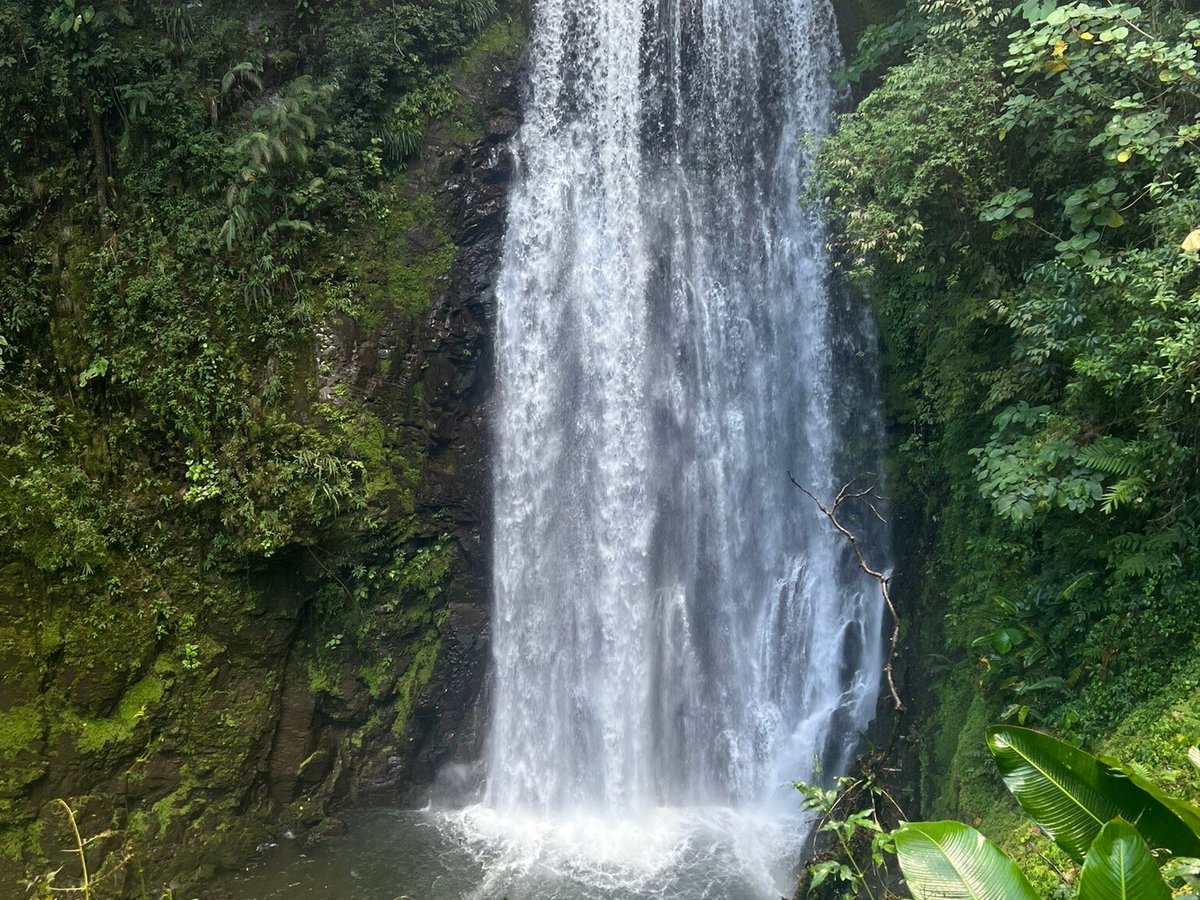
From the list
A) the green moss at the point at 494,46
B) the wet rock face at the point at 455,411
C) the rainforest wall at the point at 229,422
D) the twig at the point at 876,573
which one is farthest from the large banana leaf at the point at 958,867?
the green moss at the point at 494,46

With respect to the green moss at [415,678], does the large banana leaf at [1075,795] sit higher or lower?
higher

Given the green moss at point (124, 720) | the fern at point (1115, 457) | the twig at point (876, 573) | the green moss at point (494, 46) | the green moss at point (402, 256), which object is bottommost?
the green moss at point (124, 720)

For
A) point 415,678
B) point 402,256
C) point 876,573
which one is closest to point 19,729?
point 415,678

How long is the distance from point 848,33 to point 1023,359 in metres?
6.22

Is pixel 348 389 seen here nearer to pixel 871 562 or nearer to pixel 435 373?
pixel 435 373

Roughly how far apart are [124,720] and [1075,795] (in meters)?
8.88

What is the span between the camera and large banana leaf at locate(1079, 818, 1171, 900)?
76.5 inches

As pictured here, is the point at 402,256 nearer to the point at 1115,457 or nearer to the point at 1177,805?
the point at 1115,457

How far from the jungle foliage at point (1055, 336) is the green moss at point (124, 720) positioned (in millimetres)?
8345

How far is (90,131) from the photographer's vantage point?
28.5 ft

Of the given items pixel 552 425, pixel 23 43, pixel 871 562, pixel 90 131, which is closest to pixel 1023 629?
pixel 871 562

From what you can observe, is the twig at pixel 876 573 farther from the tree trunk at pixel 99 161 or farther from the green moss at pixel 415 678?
the tree trunk at pixel 99 161

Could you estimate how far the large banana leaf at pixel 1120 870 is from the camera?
194 cm

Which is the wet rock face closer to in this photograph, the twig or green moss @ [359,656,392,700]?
green moss @ [359,656,392,700]
